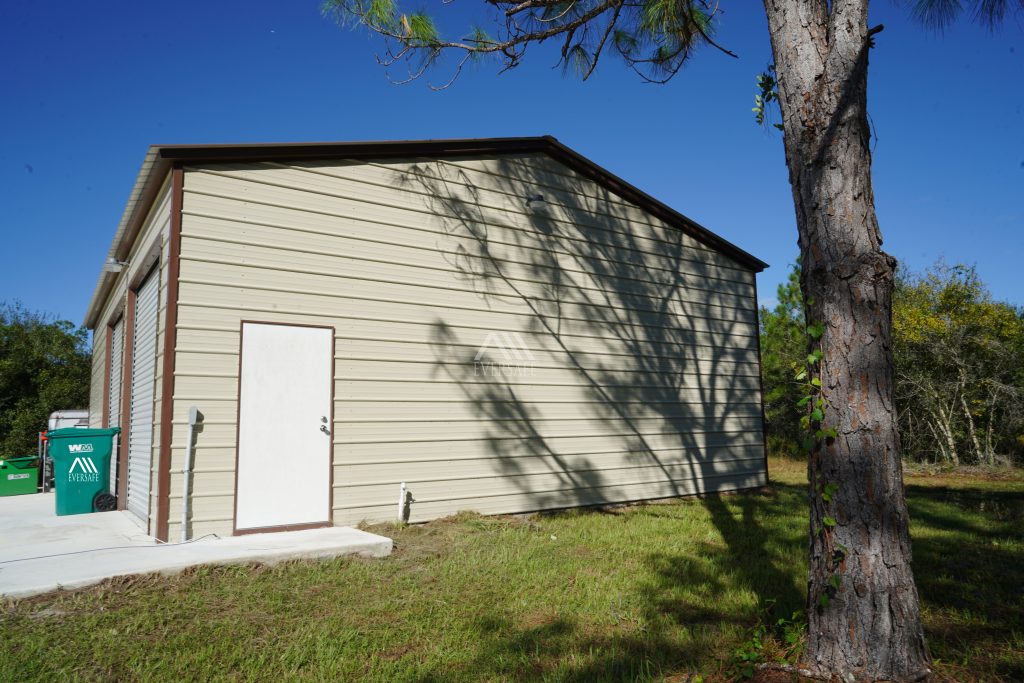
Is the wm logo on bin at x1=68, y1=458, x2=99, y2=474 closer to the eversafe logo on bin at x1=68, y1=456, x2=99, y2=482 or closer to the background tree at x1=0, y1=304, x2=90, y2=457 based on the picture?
the eversafe logo on bin at x1=68, y1=456, x2=99, y2=482

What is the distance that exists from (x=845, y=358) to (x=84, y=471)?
25.6 ft

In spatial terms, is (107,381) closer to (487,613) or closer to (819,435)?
(487,613)

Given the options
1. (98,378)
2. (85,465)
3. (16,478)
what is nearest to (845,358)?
(85,465)

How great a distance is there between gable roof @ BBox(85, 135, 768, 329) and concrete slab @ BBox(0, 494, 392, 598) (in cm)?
326

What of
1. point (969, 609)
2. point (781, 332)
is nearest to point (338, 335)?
point (969, 609)

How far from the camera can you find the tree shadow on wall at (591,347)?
7328mm

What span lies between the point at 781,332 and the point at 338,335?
14677 millimetres

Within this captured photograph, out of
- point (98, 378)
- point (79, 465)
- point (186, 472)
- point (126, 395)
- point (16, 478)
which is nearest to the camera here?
point (186, 472)

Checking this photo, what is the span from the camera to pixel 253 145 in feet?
19.2

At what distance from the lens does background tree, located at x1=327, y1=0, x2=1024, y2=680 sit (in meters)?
2.76

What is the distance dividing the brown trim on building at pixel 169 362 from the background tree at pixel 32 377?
15.1m

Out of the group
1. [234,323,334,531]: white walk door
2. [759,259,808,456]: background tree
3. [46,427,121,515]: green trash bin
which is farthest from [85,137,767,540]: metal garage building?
[759,259,808,456]: background tree

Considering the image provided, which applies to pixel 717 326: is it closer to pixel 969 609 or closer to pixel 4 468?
pixel 969 609

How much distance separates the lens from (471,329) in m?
7.24
